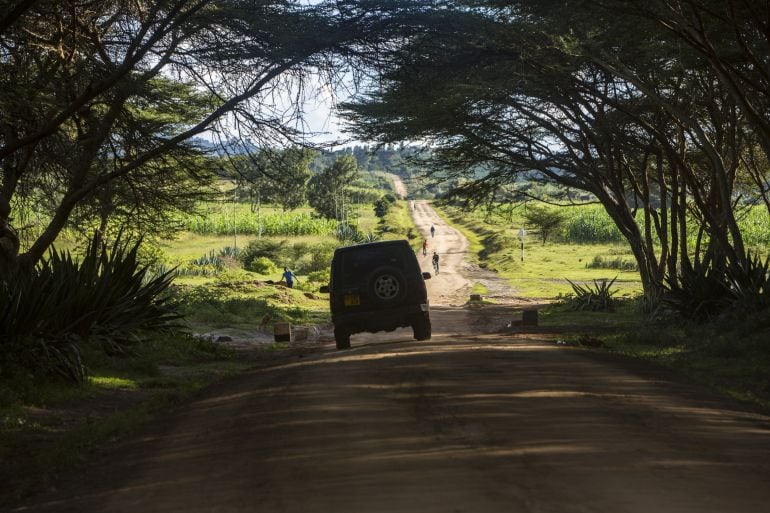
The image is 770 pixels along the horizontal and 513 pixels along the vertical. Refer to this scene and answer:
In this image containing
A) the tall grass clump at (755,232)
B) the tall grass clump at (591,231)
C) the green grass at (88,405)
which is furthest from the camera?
the tall grass clump at (591,231)

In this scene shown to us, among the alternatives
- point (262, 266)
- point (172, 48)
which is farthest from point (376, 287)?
point (262, 266)

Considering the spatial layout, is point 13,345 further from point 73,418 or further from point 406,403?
point 406,403

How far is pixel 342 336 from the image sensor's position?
17406mm

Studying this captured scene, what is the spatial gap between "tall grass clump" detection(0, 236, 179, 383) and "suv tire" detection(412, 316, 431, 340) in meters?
4.65

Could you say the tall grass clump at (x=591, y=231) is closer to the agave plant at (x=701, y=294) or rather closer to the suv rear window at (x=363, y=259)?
the agave plant at (x=701, y=294)

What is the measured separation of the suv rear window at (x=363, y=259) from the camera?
17.0m

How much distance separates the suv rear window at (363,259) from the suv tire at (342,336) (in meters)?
0.95

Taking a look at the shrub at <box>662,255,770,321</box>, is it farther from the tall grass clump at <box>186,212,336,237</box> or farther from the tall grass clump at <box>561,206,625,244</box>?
the tall grass clump at <box>561,206,625,244</box>

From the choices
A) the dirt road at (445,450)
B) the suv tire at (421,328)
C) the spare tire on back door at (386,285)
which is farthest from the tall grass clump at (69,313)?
the suv tire at (421,328)

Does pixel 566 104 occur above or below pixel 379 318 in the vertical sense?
above

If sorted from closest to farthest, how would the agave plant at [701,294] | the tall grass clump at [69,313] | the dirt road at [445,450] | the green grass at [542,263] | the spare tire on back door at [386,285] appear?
1. the dirt road at [445,450]
2. the tall grass clump at [69,313]
3. the spare tire on back door at [386,285]
4. the agave plant at [701,294]
5. the green grass at [542,263]

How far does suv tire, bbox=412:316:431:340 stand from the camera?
17359 millimetres

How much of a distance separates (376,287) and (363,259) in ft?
2.02

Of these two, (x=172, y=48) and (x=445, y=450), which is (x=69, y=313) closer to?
(x=172, y=48)
